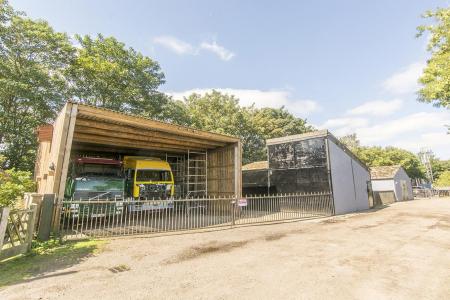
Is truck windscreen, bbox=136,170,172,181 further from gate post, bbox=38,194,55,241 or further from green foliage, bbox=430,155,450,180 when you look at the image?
green foliage, bbox=430,155,450,180

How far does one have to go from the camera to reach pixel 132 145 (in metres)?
14.2

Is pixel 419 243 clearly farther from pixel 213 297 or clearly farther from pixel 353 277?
pixel 213 297

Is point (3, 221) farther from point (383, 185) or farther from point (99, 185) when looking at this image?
point (383, 185)

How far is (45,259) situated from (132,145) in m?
9.16

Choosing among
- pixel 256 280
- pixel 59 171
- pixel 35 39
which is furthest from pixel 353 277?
pixel 35 39

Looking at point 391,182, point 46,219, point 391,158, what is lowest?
point 46,219

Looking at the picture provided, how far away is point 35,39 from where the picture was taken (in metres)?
20.2

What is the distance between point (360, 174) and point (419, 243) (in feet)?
43.1

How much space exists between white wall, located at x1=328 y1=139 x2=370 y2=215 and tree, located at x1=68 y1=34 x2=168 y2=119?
19.7 metres

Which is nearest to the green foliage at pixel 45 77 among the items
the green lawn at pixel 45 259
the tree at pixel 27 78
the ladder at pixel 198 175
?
the tree at pixel 27 78

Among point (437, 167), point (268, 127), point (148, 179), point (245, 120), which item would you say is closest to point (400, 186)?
point (268, 127)

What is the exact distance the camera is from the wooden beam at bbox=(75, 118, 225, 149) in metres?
10.0

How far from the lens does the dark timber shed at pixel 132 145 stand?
8.19 meters

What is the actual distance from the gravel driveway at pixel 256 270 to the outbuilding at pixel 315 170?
7.06 meters
